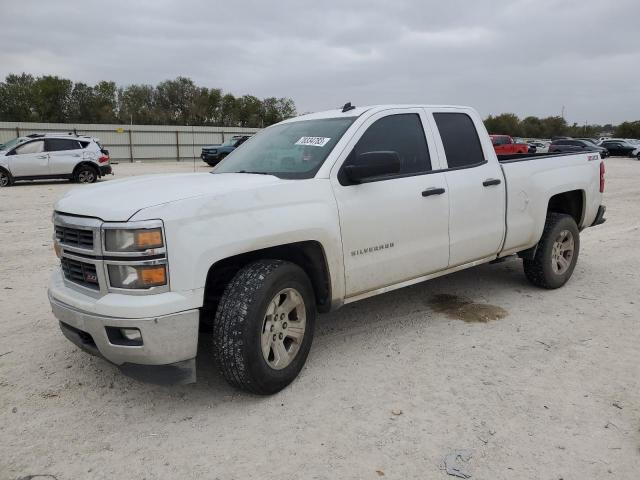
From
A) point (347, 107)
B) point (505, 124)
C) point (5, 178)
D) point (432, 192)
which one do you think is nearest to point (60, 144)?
point (5, 178)

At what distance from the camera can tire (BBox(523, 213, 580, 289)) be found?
17.5 feet

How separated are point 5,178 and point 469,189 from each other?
16.9m

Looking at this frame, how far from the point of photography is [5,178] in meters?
16.7

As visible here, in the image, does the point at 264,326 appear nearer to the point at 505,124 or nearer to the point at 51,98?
the point at 51,98

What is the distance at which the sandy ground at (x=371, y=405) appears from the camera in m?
2.67

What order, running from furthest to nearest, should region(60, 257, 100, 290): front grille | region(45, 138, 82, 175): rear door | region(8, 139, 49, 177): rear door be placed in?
region(45, 138, 82, 175): rear door < region(8, 139, 49, 177): rear door < region(60, 257, 100, 290): front grille

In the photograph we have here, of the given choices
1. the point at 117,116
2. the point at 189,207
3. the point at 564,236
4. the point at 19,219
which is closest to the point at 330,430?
the point at 189,207

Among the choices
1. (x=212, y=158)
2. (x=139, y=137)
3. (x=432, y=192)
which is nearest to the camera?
(x=432, y=192)

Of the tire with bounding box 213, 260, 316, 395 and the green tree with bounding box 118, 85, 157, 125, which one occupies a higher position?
the green tree with bounding box 118, 85, 157, 125

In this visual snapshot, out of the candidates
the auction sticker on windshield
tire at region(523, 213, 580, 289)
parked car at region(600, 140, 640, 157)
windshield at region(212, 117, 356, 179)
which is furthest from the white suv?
parked car at region(600, 140, 640, 157)

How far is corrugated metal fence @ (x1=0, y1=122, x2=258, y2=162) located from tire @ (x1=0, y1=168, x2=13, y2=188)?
748 inches

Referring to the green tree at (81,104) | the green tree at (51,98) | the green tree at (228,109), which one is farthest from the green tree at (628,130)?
the green tree at (51,98)

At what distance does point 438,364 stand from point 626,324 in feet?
6.57

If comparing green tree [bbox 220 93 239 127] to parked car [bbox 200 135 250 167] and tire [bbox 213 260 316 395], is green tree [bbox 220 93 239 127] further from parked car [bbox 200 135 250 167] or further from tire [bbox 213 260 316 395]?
tire [bbox 213 260 316 395]
